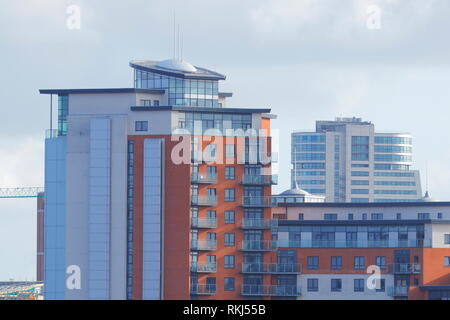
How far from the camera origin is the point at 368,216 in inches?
5300

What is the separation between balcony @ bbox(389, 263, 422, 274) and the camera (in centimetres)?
12438

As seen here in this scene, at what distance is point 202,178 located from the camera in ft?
393

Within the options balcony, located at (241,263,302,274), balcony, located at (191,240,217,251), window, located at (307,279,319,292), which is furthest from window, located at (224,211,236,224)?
window, located at (307,279,319,292)

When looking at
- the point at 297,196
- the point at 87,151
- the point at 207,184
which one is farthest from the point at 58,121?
the point at 297,196

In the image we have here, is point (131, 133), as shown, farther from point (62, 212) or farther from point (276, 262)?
point (276, 262)

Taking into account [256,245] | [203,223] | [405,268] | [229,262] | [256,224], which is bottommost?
[405,268]

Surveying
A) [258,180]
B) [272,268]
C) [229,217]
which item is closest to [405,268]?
[272,268]

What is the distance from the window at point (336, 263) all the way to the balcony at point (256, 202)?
9.35 meters

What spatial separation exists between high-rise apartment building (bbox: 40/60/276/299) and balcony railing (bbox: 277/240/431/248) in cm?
475

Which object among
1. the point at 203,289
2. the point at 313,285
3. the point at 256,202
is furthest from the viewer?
the point at 313,285

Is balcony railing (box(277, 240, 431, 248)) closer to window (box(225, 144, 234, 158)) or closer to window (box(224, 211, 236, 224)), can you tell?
window (box(224, 211, 236, 224))

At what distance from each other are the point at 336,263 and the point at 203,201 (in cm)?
1549

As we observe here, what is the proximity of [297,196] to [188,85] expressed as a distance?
50.8m

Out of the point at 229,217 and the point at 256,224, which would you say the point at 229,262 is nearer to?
the point at 229,217
